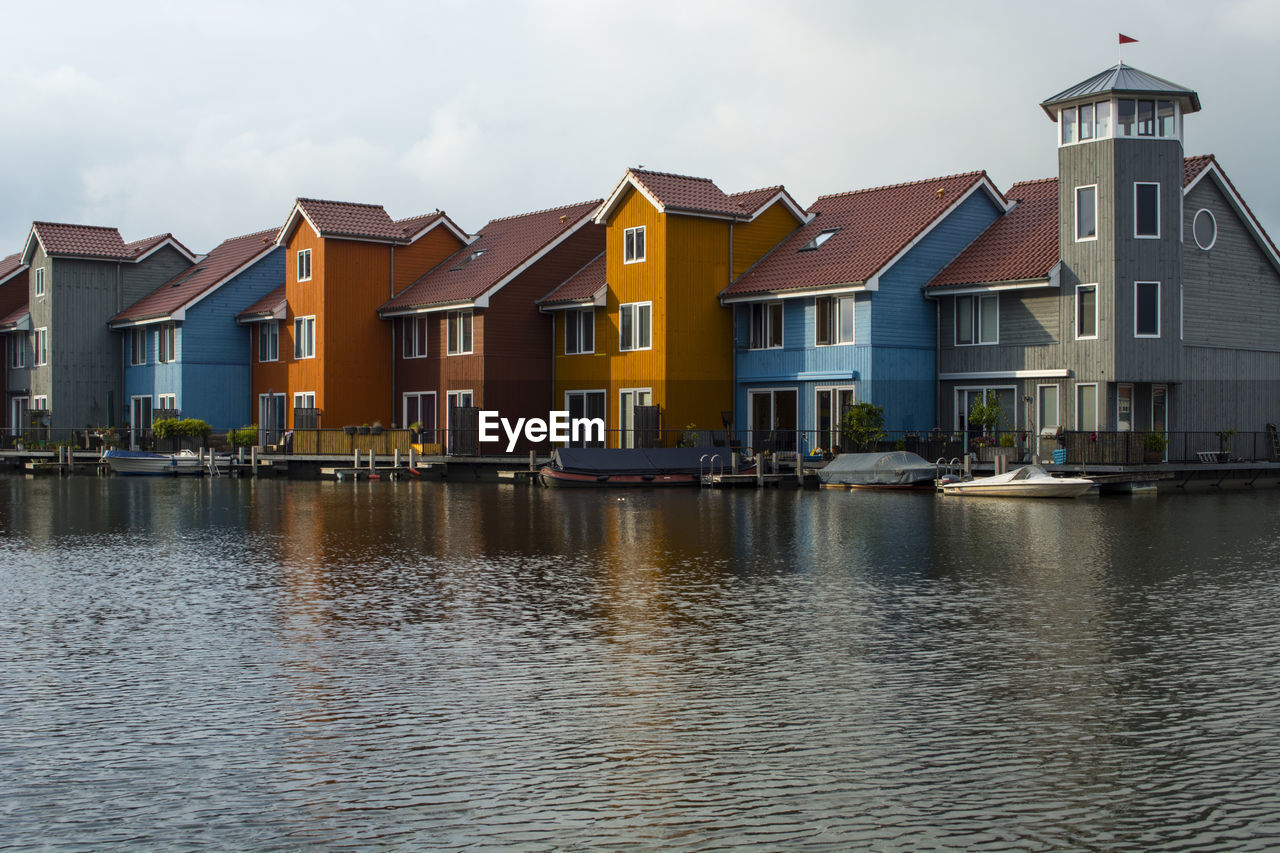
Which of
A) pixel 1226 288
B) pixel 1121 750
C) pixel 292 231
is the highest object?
pixel 292 231

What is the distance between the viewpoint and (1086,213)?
48719 millimetres

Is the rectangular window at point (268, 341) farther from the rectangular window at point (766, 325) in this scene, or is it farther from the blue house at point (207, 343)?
the rectangular window at point (766, 325)

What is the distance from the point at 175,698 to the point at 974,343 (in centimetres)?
4317

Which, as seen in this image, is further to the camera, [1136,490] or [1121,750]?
[1136,490]

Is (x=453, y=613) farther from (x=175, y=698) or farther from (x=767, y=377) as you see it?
(x=767, y=377)

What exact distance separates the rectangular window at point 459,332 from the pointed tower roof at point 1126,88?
25507mm

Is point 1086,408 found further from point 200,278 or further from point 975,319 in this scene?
point 200,278

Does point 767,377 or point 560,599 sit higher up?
point 767,377

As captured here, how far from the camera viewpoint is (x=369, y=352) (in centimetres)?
6506

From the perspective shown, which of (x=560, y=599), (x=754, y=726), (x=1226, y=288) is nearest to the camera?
(x=754, y=726)

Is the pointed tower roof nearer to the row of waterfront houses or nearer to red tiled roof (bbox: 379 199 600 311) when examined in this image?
the row of waterfront houses

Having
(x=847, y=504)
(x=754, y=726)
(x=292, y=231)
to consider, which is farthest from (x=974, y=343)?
(x=754, y=726)

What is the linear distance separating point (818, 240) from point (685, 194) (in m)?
5.73

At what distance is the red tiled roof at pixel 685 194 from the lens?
2147 inches
